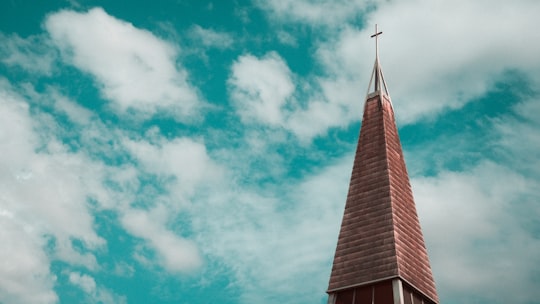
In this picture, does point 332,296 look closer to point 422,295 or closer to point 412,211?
point 422,295

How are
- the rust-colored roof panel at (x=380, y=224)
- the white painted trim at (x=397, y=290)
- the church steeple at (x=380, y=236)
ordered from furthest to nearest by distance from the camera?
the rust-colored roof panel at (x=380, y=224)
the church steeple at (x=380, y=236)
the white painted trim at (x=397, y=290)

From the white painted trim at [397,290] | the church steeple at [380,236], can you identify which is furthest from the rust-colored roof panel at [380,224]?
the white painted trim at [397,290]

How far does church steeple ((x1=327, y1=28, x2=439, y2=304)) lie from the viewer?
3244cm

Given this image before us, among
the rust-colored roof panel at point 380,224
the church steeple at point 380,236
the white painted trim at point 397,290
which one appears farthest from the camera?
the rust-colored roof panel at point 380,224

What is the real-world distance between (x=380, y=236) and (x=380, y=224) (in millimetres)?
847

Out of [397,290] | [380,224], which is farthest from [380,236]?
[397,290]

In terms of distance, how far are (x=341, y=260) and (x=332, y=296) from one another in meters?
2.21

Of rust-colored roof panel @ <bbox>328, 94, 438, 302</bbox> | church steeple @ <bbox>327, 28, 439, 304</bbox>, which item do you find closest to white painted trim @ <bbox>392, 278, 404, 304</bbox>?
church steeple @ <bbox>327, 28, 439, 304</bbox>

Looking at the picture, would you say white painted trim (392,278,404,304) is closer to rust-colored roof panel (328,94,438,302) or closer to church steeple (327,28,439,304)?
church steeple (327,28,439,304)

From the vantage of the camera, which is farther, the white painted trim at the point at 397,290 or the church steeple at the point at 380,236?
the church steeple at the point at 380,236

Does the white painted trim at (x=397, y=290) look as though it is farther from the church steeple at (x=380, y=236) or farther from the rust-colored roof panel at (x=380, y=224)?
the rust-colored roof panel at (x=380, y=224)

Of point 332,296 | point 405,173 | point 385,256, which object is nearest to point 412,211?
point 405,173

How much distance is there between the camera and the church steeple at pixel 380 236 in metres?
32.4

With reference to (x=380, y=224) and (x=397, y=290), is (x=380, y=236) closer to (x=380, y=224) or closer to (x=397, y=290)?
(x=380, y=224)
